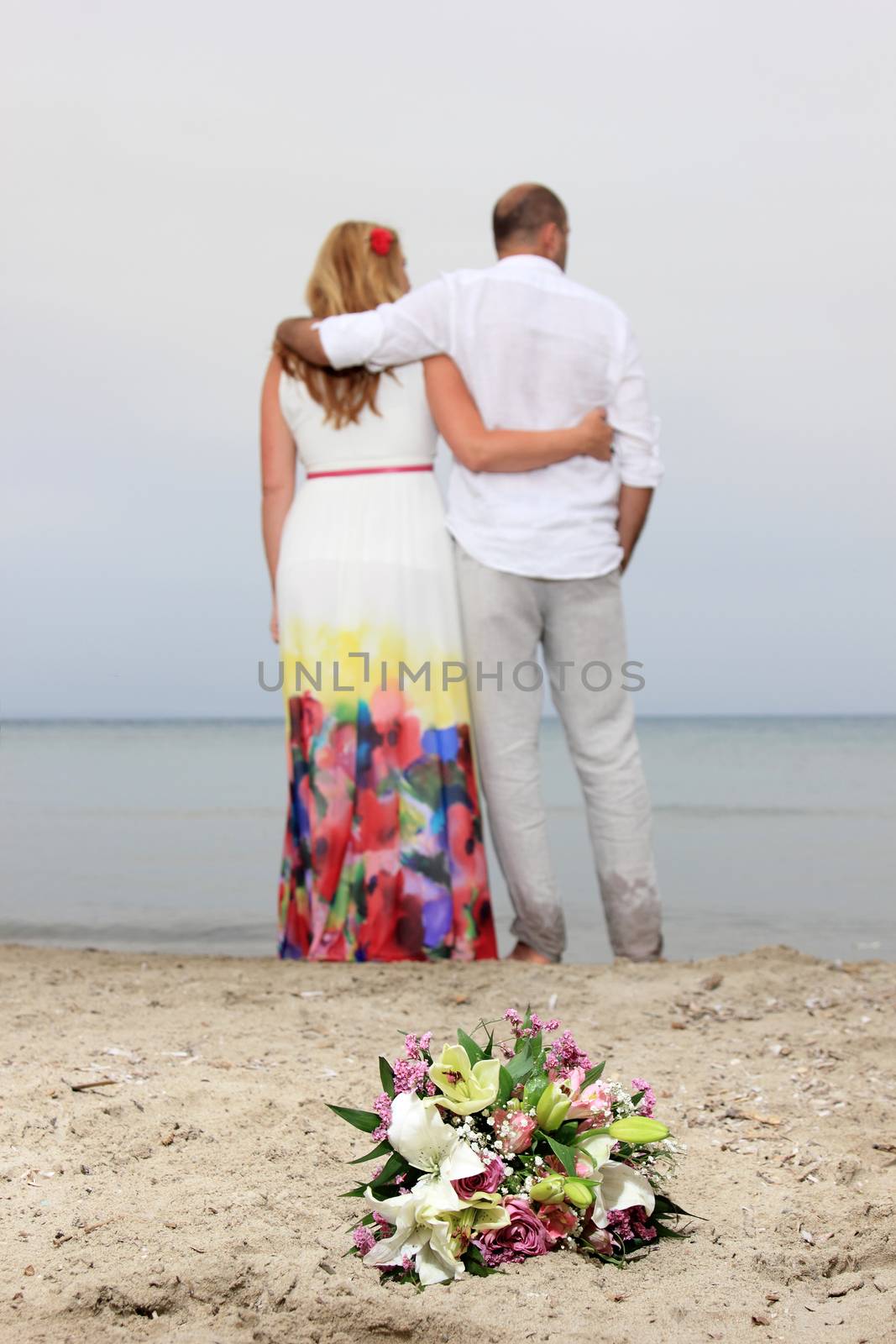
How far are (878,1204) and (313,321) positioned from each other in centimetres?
274

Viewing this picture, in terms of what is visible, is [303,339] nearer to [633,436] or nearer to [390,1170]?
[633,436]

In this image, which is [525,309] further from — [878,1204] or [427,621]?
[878,1204]

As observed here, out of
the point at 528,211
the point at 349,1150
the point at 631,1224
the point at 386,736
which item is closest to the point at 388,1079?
the point at 631,1224

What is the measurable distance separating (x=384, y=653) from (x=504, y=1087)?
2.16 meters

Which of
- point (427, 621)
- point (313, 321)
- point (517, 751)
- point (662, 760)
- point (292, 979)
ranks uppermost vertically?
point (313, 321)

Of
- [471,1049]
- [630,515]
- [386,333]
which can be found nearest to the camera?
[471,1049]

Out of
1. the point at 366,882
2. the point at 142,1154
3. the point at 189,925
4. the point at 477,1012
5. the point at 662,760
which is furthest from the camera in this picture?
the point at 662,760

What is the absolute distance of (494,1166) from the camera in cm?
175

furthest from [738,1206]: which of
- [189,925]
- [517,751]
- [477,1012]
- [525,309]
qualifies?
[189,925]

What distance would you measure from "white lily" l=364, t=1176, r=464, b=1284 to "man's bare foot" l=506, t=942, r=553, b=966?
6.95 feet

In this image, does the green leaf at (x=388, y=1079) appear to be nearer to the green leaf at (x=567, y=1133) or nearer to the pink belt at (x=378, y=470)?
the green leaf at (x=567, y=1133)

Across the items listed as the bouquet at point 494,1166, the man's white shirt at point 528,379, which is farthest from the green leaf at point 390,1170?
the man's white shirt at point 528,379

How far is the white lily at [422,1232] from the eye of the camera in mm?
1712

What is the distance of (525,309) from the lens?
3.84 m
